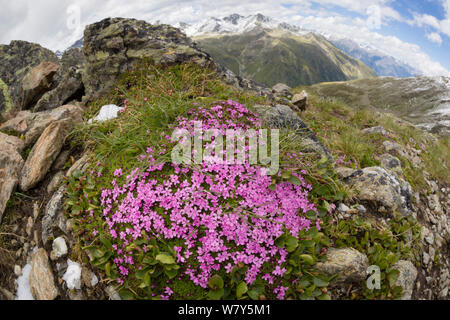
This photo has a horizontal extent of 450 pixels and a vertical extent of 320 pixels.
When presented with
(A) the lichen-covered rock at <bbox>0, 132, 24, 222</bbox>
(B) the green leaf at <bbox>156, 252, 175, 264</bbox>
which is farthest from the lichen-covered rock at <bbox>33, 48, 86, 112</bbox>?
(B) the green leaf at <bbox>156, 252, 175, 264</bbox>

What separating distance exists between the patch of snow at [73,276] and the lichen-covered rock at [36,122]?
3721 mm

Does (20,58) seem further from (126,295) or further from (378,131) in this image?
(378,131)

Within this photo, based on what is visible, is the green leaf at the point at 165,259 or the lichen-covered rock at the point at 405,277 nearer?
the green leaf at the point at 165,259

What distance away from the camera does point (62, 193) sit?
5.03 meters

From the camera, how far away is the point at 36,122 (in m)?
6.50

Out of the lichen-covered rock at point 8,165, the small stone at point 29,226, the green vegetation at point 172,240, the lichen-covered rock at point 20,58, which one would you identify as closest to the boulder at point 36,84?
the lichen-covered rock at point 8,165

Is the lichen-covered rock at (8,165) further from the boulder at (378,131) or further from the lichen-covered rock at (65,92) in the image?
the boulder at (378,131)

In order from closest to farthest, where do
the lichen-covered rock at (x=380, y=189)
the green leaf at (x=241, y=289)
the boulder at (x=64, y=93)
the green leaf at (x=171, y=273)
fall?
the green leaf at (x=241, y=289), the green leaf at (x=171, y=273), the lichen-covered rock at (x=380, y=189), the boulder at (x=64, y=93)

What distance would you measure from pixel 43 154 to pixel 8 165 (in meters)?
0.71

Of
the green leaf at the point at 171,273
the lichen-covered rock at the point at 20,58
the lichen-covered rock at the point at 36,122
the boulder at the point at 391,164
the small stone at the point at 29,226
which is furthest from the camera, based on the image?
the lichen-covered rock at the point at 20,58

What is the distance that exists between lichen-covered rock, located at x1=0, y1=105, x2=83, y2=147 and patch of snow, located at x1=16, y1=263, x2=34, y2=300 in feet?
10.8

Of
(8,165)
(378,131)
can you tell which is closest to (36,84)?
(8,165)

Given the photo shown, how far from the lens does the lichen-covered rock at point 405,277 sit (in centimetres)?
411
